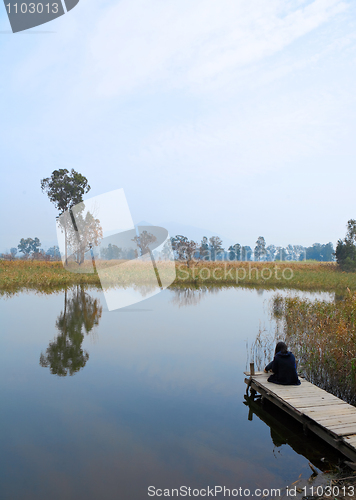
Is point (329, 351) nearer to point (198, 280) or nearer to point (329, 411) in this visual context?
point (329, 411)

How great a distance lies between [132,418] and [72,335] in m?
5.33

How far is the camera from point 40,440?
16.0 feet

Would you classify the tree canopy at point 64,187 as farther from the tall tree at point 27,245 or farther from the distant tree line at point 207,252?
the tall tree at point 27,245

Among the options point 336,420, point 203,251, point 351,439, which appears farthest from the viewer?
point 203,251

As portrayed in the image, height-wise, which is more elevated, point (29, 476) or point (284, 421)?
point (29, 476)

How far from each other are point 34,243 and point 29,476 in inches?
3832

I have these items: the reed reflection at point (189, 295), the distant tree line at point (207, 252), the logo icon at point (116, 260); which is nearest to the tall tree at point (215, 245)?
the distant tree line at point (207, 252)

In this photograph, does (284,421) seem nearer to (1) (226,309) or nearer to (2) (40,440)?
(2) (40,440)

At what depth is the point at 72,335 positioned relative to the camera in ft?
33.8

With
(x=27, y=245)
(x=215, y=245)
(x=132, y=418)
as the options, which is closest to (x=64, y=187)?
(x=132, y=418)

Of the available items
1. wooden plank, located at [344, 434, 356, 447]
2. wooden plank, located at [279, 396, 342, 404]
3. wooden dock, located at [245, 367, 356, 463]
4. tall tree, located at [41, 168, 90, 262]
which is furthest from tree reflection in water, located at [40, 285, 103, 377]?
tall tree, located at [41, 168, 90, 262]

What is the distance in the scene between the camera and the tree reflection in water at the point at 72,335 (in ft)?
26.0

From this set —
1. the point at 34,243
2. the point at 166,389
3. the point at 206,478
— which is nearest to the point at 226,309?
the point at 166,389

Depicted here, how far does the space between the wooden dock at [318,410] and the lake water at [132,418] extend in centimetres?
39
